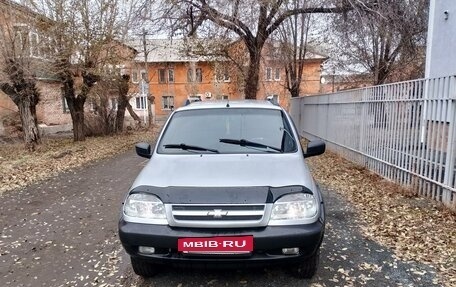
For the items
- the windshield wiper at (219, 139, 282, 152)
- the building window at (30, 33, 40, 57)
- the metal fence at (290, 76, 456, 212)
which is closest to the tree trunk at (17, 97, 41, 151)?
the building window at (30, 33, 40, 57)

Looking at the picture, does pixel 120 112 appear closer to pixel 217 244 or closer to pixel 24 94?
pixel 24 94

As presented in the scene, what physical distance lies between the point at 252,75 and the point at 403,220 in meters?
12.9

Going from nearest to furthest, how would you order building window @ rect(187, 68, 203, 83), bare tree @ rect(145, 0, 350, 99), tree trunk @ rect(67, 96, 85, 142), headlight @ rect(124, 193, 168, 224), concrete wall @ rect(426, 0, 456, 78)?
headlight @ rect(124, 193, 168, 224)
concrete wall @ rect(426, 0, 456, 78)
bare tree @ rect(145, 0, 350, 99)
tree trunk @ rect(67, 96, 85, 142)
building window @ rect(187, 68, 203, 83)

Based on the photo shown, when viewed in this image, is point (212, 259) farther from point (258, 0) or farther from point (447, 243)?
point (258, 0)

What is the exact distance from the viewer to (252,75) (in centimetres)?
1714

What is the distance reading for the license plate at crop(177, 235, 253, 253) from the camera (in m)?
2.88

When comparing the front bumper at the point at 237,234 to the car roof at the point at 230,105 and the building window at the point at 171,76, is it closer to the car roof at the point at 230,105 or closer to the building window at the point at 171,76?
the car roof at the point at 230,105

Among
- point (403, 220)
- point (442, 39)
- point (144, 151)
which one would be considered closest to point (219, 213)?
point (144, 151)

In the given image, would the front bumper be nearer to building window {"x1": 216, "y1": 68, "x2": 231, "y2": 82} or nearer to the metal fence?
the metal fence

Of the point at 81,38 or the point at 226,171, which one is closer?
the point at 226,171

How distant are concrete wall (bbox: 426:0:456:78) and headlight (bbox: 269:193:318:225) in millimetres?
8160

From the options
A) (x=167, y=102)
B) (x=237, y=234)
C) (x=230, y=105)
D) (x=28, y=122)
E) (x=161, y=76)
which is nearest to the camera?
(x=237, y=234)

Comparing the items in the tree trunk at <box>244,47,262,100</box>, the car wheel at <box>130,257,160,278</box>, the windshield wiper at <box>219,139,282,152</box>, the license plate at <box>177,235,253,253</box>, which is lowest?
the car wheel at <box>130,257,160,278</box>

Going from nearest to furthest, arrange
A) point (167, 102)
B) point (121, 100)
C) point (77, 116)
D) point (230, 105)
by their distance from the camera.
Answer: point (230, 105) → point (77, 116) → point (121, 100) → point (167, 102)
